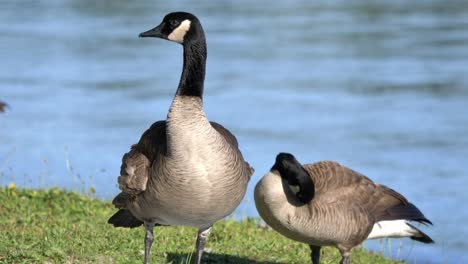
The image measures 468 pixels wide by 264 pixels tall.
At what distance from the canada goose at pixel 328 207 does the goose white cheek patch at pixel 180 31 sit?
5.30 ft

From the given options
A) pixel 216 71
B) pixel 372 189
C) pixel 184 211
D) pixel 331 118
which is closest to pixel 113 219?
pixel 184 211

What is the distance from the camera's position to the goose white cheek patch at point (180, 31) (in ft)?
22.9

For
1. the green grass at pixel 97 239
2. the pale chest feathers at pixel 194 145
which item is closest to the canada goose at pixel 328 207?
the green grass at pixel 97 239

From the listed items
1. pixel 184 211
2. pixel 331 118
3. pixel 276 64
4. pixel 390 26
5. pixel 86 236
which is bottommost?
pixel 86 236

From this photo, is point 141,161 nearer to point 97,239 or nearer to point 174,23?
point 174,23

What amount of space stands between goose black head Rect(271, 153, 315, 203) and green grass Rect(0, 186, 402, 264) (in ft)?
3.21

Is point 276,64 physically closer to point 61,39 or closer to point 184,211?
point 61,39

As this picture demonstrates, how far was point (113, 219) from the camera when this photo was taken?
7.82 m

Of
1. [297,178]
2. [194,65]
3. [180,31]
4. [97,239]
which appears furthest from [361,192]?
[97,239]

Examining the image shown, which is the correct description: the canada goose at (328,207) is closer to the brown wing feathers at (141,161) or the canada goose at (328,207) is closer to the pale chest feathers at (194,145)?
the brown wing feathers at (141,161)

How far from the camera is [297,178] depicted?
772cm

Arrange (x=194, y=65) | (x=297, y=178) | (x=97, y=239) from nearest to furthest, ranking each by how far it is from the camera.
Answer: (x=194, y=65)
(x=297, y=178)
(x=97, y=239)

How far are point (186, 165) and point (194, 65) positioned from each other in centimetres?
88

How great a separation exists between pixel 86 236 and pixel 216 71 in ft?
55.5
